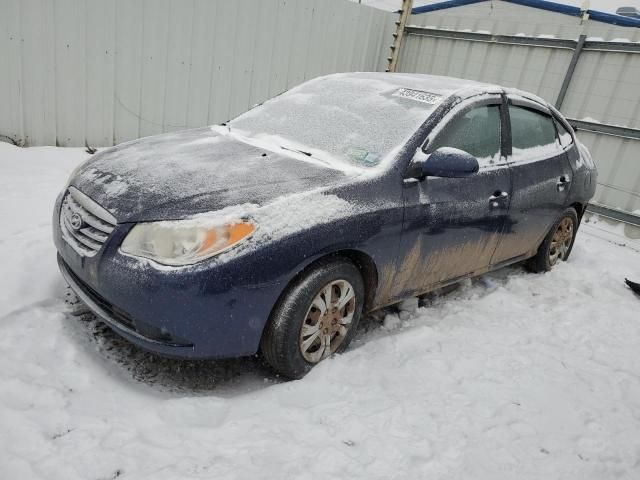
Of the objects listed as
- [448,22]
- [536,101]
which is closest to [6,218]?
[536,101]

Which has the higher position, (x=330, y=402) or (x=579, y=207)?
(x=579, y=207)

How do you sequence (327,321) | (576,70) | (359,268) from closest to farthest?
(327,321)
(359,268)
(576,70)

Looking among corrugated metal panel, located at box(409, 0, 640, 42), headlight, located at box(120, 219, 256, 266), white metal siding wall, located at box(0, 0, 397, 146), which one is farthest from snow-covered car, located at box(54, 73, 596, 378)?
corrugated metal panel, located at box(409, 0, 640, 42)

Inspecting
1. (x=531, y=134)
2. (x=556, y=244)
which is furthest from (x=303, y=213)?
(x=556, y=244)

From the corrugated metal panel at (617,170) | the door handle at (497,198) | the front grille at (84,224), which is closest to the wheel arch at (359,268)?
the front grille at (84,224)

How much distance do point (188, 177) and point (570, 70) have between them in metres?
6.30

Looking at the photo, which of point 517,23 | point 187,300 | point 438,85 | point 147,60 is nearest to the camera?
point 187,300

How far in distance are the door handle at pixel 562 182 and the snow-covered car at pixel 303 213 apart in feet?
0.64

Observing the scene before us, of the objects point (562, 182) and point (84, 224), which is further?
point (562, 182)

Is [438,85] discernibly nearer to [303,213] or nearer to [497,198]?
[497,198]

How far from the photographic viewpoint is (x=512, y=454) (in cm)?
222

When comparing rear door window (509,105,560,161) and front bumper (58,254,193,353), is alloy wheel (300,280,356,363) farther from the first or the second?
rear door window (509,105,560,161)

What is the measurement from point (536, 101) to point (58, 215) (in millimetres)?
3685

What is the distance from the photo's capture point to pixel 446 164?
111 inches
